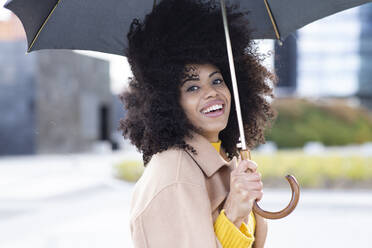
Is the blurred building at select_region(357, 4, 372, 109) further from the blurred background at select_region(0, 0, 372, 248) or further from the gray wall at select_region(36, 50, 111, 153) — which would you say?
the gray wall at select_region(36, 50, 111, 153)

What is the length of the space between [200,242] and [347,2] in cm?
138

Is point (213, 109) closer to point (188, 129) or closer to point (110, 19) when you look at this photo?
point (188, 129)

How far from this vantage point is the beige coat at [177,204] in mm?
1446

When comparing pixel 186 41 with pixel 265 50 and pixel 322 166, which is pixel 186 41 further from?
pixel 322 166

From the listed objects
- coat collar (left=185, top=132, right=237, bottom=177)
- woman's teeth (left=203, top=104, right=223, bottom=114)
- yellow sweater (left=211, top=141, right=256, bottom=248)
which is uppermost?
woman's teeth (left=203, top=104, right=223, bottom=114)

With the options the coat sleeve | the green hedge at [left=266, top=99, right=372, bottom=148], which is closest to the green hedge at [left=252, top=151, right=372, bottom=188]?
the green hedge at [left=266, top=99, right=372, bottom=148]

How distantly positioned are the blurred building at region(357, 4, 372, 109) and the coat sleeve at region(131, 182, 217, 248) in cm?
5767

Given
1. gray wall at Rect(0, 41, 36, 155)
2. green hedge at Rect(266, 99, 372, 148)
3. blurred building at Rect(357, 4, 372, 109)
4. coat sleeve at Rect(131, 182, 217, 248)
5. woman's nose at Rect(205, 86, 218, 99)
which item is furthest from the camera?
blurred building at Rect(357, 4, 372, 109)

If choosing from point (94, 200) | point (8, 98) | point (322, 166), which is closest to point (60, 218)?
point (94, 200)

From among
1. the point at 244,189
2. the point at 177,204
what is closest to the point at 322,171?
the point at 244,189

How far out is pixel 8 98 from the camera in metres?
21.4

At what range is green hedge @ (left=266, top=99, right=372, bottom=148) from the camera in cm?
1905

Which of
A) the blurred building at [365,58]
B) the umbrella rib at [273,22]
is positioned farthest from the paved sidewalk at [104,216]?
the blurred building at [365,58]

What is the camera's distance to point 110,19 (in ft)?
7.27
